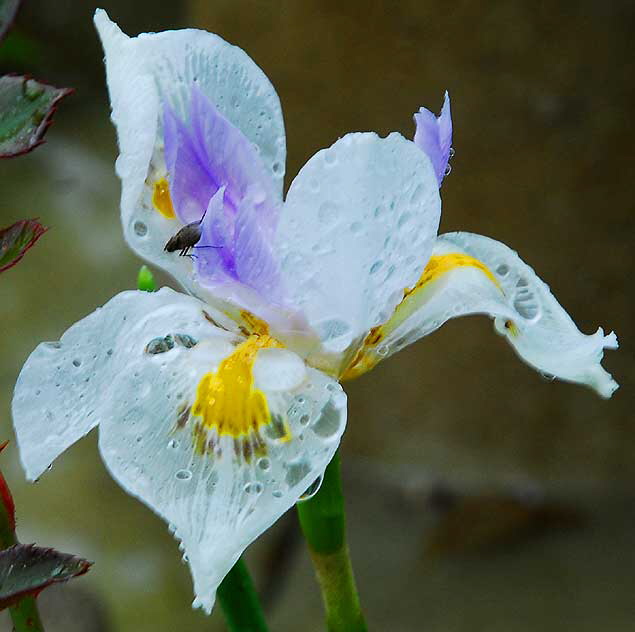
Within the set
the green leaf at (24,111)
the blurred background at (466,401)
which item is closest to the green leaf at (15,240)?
the green leaf at (24,111)

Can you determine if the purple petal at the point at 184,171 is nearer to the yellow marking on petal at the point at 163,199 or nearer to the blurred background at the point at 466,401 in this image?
the yellow marking on petal at the point at 163,199

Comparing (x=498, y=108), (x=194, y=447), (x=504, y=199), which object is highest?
(x=194, y=447)

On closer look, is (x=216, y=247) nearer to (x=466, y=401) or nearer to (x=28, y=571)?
(x=28, y=571)

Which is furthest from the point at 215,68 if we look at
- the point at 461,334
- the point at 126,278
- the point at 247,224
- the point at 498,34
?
the point at 126,278

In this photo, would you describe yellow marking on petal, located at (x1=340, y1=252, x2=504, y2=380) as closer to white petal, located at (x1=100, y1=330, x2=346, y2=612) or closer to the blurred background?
white petal, located at (x1=100, y1=330, x2=346, y2=612)

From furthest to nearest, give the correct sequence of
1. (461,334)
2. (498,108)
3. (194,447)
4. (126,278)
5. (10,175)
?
(10,175) < (126,278) < (461,334) < (498,108) < (194,447)

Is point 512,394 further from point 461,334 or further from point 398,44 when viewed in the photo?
point 398,44

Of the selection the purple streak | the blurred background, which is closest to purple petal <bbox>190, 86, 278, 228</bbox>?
the purple streak
